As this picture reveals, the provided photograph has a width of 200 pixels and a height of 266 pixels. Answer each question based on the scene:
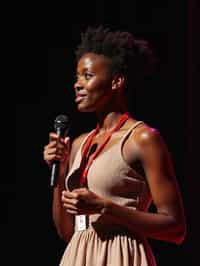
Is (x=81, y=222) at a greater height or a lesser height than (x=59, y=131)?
lesser

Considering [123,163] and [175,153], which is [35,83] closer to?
[175,153]

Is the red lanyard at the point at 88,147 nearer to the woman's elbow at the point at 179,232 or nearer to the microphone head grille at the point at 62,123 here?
the microphone head grille at the point at 62,123

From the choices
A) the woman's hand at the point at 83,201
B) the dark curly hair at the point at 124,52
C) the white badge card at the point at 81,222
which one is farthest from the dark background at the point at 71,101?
the woman's hand at the point at 83,201

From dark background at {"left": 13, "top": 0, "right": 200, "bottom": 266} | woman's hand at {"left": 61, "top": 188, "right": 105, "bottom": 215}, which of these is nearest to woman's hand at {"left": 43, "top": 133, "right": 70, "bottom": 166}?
woman's hand at {"left": 61, "top": 188, "right": 105, "bottom": 215}

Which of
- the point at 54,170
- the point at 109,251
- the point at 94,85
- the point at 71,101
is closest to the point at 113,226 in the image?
the point at 109,251

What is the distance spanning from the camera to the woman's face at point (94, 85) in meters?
1.99

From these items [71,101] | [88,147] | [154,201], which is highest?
[71,101]

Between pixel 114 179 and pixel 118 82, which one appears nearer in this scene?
pixel 114 179

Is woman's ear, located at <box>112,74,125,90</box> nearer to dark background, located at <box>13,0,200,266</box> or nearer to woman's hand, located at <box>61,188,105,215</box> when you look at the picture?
woman's hand, located at <box>61,188,105,215</box>

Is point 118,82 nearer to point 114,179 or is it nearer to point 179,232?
point 114,179

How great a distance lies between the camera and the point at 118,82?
2020mm

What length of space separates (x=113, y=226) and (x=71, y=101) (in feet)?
3.97

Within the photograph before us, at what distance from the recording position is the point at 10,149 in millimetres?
3029

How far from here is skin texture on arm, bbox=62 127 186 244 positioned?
5.90 ft
